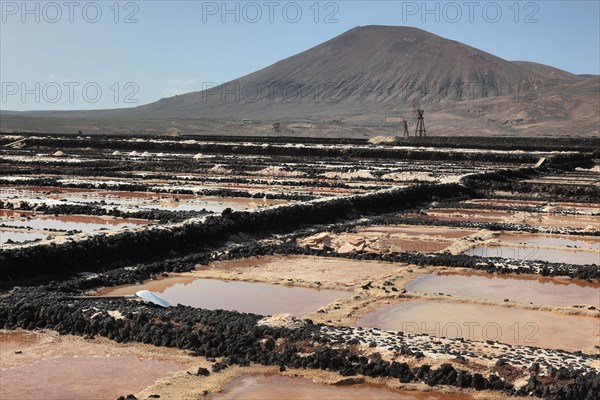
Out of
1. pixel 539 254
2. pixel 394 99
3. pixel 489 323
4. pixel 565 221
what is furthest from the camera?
pixel 394 99

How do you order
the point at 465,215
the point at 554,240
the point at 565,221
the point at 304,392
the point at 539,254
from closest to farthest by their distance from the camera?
the point at 304,392 < the point at 539,254 < the point at 554,240 < the point at 565,221 < the point at 465,215

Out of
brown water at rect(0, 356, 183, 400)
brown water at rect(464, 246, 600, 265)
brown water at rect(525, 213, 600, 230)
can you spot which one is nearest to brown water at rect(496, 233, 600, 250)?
brown water at rect(464, 246, 600, 265)

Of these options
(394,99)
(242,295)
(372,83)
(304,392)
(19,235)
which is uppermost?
(372,83)

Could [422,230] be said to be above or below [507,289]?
above

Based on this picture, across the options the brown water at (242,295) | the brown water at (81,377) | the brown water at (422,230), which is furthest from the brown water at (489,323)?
the brown water at (422,230)

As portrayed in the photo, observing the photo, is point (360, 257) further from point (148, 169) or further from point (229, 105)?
point (229, 105)

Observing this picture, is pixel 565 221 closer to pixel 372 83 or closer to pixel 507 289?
pixel 507 289

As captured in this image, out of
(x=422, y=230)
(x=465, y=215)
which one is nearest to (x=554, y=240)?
(x=422, y=230)

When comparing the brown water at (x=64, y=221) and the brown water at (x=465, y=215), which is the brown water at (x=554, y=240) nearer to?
the brown water at (x=465, y=215)
